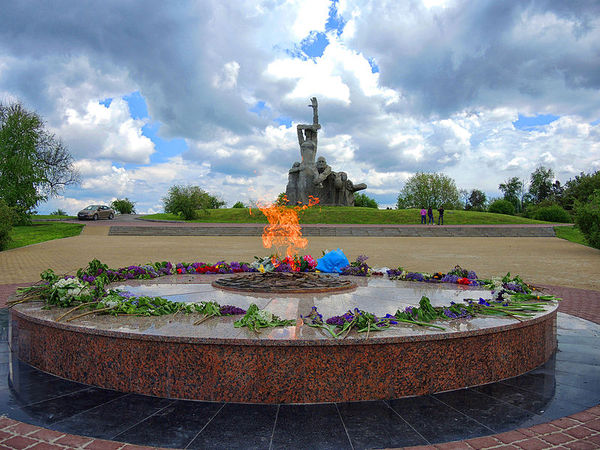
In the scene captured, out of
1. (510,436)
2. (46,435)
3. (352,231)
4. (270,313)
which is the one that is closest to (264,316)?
(270,313)

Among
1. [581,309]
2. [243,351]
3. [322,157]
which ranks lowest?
[581,309]

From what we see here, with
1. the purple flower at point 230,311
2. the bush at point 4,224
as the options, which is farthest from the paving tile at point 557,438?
the bush at point 4,224

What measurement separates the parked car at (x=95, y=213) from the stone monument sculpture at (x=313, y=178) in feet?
56.2

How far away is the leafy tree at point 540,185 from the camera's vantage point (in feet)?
253

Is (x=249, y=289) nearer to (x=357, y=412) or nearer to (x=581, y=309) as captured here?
(x=357, y=412)

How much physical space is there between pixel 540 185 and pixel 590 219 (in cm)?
6805

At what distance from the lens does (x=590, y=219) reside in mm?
17500

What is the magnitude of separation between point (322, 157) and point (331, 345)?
3893 cm

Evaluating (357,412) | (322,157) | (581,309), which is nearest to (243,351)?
(357,412)

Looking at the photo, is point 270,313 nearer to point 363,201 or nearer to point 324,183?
point 324,183

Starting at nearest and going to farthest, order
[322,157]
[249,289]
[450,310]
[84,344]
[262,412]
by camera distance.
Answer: [262,412] < [84,344] < [450,310] < [249,289] < [322,157]

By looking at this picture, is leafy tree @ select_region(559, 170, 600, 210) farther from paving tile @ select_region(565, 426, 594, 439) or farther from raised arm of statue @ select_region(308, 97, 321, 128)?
paving tile @ select_region(565, 426, 594, 439)

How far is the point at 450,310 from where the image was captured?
4172 millimetres

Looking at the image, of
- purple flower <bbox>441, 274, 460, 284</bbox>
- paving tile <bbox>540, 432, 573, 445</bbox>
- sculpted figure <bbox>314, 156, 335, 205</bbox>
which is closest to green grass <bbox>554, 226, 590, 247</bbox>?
purple flower <bbox>441, 274, 460, 284</bbox>
